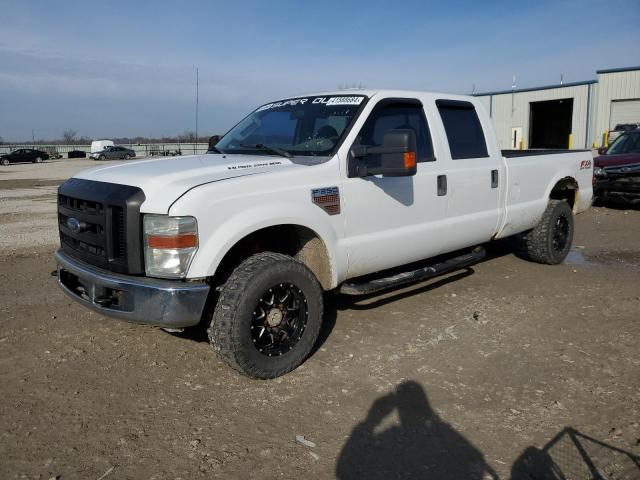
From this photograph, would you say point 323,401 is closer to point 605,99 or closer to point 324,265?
point 324,265

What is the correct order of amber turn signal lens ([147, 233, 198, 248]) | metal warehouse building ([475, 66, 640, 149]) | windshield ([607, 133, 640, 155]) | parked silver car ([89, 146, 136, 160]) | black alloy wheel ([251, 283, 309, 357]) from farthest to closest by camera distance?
parked silver car ([89, 146, 136, 160])
metal warehouse building ([475, 66, 640, 149])
windshield ([607, 133, 640, 155])
black alloy wheel ([251, 283, 309, 357])
amber turn signal lens ([147, 233, 198, 248])

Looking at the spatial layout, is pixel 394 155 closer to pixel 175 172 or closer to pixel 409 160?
pixel 409 160

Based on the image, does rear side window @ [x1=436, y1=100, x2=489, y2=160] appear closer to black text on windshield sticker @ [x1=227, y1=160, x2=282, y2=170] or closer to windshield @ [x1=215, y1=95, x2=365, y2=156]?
windshield @ [x1=215, y1=95, x2=365, y2=156]

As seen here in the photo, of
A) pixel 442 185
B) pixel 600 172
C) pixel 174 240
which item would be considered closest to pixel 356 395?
pixel 174 240

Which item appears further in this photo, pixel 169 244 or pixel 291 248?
pixel 291 248

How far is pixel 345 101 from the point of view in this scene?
4.69 meters

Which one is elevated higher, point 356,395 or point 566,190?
point 566,190

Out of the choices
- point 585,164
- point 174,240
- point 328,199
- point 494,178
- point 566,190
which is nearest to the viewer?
point 174,240

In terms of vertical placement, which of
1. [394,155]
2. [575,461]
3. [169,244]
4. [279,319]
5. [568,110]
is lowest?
[575,461]

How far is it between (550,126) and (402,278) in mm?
39308

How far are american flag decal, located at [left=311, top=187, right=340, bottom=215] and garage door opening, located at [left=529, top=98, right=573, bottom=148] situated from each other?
35.5m

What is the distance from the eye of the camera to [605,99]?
1179 inches

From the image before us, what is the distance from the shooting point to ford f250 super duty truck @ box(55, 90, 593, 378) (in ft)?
11.2

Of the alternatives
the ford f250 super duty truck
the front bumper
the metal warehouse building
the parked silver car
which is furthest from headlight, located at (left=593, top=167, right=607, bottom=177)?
the parked silver car
